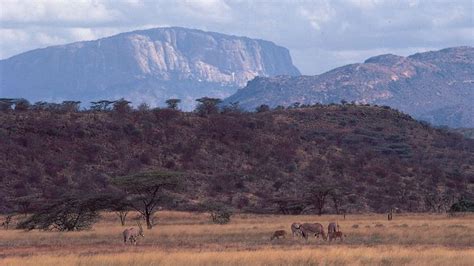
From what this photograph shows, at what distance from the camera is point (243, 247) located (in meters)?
31.8

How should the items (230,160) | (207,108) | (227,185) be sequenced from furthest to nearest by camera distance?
(207,108), (230,160), (227,185)

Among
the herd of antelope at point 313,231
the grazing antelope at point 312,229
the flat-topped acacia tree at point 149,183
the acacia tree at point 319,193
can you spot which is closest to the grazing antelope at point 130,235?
the herd of antelope at point 313,231

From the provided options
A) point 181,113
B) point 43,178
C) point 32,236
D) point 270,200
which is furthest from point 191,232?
point 181,113

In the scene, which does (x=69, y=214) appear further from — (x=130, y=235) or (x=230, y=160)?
(x=230, y=160)

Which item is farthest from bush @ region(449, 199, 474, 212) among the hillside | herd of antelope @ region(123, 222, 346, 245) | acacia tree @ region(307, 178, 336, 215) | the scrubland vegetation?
herd of antelope @ region(123, 222, 346, 245)

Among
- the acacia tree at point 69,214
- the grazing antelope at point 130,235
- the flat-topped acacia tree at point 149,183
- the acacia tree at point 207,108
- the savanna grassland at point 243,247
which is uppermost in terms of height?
the acacia tree at point 207,108

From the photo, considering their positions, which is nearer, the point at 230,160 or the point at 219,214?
the point at 219,214

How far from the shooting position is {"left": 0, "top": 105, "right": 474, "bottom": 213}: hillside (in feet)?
244

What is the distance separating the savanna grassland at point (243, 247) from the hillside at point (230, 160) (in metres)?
25.9

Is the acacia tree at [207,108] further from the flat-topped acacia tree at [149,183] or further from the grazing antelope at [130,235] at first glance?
the grazing antelope at [130,235]

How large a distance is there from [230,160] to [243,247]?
5514 centimetres

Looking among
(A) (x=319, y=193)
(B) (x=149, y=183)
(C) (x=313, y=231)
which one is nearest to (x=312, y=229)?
(C) (x=313, y=231)

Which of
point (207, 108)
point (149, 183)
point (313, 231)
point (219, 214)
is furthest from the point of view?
point (207, 108)

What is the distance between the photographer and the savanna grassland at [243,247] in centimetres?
2614
